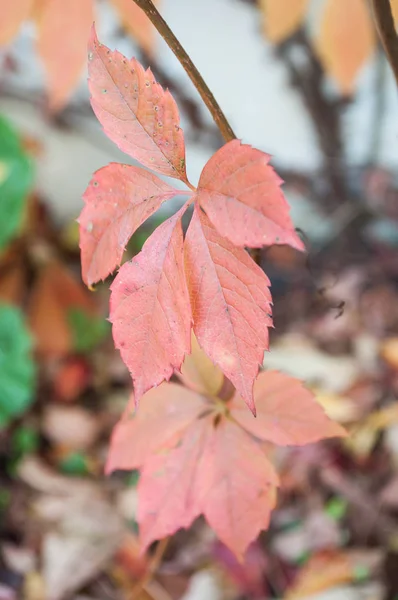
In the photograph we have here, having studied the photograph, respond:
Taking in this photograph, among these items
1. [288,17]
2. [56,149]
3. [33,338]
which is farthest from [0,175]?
[288,17]

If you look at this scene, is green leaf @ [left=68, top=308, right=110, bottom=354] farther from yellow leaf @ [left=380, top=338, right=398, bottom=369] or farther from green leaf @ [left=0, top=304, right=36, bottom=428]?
yellow leaf @ [left=380, top=338, right=398, bottom=369]

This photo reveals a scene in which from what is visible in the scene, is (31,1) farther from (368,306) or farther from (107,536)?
(368,306)

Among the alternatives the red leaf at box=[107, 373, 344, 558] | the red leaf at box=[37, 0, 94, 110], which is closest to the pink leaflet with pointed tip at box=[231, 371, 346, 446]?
the red leaf at box=[107, 373, 344, 558]

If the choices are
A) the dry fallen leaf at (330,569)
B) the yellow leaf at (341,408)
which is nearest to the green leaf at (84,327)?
the yellow leaf at (341,408)

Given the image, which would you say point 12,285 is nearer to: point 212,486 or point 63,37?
point 63,37

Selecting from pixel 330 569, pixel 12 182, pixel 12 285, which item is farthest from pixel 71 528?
pixel 12 182
